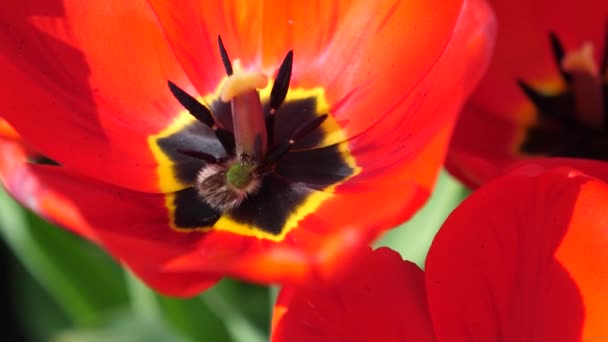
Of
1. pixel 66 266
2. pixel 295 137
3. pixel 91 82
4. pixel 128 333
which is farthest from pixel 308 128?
pixel 66 266

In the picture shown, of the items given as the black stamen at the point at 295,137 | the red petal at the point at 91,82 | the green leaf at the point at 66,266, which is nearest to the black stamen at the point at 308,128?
the black stamen at the point at 295,137

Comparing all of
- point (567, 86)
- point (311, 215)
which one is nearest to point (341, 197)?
point (311, 215)

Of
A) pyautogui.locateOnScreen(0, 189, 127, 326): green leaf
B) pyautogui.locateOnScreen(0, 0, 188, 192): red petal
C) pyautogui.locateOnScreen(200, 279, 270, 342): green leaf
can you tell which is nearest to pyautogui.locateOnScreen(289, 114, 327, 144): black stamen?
pyautogui.locateOnScreen(0, 0, 188, 192): red petal

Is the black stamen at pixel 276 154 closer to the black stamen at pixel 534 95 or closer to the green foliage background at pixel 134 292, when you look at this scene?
the green foliage background at pixel 134 292

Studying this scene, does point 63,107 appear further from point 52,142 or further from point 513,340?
point 513,340

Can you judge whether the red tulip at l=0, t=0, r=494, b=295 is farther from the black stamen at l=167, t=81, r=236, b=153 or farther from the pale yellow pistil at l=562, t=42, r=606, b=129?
the pale yellow pistil at l=562, t=42, r=606, b=129
